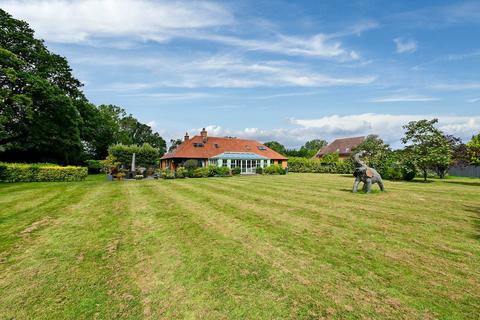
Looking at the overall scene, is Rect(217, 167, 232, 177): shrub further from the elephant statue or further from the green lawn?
the green lawn

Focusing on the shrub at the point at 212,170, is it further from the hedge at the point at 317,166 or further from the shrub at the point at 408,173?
the shrub at the point at 408,173

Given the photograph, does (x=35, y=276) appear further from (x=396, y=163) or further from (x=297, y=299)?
(x=396, y=163)

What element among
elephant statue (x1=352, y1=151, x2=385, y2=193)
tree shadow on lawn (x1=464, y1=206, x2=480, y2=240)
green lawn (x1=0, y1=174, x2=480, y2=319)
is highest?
elephant statue (x1=352, y1=151, x2=385, y2=193)

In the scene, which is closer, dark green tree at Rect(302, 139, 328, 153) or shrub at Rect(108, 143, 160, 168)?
shrub at Rect(108, 143, 160, 168)

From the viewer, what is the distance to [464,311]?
3594 millimetres

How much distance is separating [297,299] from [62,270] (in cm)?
447

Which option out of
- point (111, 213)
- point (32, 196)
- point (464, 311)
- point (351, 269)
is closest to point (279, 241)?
point (351, 269)

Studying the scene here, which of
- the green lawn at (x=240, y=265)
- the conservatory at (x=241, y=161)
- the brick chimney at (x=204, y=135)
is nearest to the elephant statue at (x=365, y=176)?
the green lawn at (x=240, y=265)

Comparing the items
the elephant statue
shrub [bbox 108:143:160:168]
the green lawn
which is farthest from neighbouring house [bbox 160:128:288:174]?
the green lawn

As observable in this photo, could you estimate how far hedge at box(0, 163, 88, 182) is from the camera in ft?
64.2

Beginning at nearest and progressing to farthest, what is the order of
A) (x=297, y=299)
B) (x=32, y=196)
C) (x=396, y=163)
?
(x=297, y=299) < (x=32, y=196) < (x=396, y=163)

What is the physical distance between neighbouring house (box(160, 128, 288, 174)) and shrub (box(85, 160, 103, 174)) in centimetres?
993

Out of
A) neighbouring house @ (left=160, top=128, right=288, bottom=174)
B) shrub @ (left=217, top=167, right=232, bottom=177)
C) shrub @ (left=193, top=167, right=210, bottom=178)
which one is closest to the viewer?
shrub @ (left=193, top=167, right=210, bottom=178)

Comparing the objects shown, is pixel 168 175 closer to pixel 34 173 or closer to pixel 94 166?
pixel 34 173
